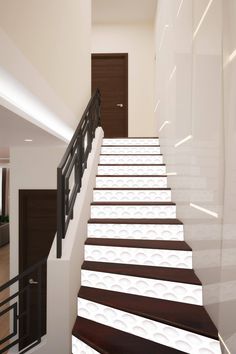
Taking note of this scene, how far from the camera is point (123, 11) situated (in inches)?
258

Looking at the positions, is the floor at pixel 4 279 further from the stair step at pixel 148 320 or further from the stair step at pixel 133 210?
the stair step at pixel 148 320

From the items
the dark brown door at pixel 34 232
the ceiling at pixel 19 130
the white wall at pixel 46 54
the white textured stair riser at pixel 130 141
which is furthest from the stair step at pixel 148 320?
the white textured stair riser at pixel 130 141

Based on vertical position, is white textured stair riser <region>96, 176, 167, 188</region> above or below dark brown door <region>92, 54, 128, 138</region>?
below

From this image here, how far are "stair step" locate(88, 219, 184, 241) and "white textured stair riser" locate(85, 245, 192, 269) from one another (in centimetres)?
28

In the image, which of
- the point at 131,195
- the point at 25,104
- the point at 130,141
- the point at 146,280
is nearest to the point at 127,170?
the point at 131,195

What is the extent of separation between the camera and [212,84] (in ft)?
6.78

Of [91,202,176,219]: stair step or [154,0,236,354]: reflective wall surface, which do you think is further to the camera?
[91,202,176,219]: stair step

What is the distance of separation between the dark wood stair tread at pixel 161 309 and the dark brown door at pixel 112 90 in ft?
16.2

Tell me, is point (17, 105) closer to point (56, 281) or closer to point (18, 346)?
point (56, 281)

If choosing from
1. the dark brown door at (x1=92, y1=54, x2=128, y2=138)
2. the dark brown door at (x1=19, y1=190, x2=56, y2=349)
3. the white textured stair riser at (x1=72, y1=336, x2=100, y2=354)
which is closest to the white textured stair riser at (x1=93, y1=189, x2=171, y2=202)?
the dark brown door at (x1=19, y1=190, x2=56, y2=349)

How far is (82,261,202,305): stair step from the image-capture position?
2387mm

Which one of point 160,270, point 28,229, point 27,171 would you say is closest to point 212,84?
point 160,270

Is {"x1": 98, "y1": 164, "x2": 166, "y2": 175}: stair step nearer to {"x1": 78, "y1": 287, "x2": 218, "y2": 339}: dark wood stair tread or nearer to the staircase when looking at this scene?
the staircase

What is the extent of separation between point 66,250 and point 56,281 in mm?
248
